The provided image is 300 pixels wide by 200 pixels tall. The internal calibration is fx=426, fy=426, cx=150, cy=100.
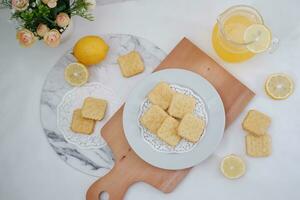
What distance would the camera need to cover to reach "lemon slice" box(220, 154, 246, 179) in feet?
3.90

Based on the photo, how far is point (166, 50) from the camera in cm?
129

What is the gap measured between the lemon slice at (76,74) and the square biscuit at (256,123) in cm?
48

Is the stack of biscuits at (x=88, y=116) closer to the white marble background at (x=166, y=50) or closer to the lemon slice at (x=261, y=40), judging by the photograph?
the white marble background at (x=166, y=50)

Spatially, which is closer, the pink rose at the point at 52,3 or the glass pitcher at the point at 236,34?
the pink rose at the point at 52,3

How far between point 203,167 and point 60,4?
600 millimetres

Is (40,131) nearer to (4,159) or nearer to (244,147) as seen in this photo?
(4,159)

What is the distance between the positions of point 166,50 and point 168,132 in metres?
0.27

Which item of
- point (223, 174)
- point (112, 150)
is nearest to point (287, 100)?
point (223, 174)

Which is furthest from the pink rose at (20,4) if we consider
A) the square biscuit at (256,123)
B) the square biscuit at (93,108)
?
the square biscuit at (256,123)

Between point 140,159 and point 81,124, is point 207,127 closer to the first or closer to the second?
point 140,159

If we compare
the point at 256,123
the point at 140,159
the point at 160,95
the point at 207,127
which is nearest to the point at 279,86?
the point at 256,123

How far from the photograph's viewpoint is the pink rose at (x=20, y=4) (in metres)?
1.03

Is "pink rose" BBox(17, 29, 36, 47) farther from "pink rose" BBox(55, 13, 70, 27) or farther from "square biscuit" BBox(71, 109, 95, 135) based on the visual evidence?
"square biscuit" BBox(71, 109, 95, 135)

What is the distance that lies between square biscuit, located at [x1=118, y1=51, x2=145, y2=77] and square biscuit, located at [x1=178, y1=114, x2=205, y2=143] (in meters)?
0.21
